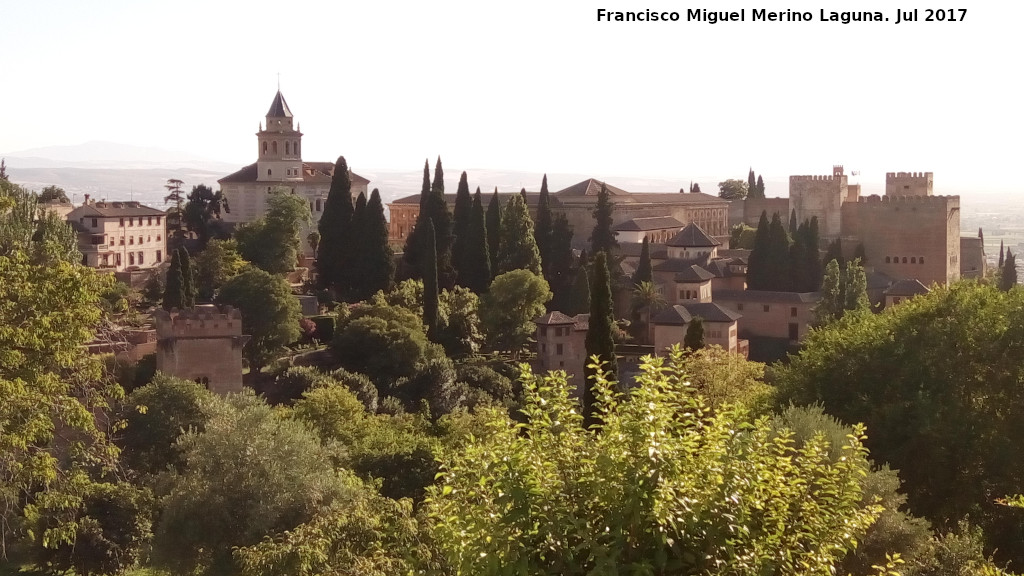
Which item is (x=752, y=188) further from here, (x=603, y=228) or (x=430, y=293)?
(x=430, y=293)

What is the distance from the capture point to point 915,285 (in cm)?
4850

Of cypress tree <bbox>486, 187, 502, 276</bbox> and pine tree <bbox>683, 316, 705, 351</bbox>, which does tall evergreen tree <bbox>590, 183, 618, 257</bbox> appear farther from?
pine tree <bbox>683, 316, 705, 351</bbox>

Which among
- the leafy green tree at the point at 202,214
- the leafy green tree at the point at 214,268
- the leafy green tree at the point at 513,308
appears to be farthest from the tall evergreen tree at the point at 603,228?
the leafy green tree at the point at 202,214

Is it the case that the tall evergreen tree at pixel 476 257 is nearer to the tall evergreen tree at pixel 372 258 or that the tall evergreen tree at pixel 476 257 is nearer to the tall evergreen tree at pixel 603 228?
the tall evergreen tree at pixel 372 258

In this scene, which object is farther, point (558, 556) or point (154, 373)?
point (154, 373)

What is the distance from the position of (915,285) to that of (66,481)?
4112 centimetres

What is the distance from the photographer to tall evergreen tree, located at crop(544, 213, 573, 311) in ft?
155

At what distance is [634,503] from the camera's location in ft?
26.4

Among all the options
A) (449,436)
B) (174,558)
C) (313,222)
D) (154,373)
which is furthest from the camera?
(313,222)

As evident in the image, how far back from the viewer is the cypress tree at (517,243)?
4534 centimetres

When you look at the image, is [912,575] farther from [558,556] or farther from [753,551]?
[558,556]

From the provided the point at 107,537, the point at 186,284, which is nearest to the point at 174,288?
the point at 186,284

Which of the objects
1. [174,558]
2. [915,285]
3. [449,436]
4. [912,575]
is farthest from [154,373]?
[915,285]

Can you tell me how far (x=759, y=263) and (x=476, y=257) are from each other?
1298 centimetres
